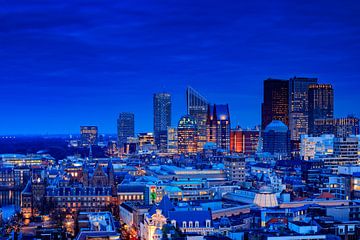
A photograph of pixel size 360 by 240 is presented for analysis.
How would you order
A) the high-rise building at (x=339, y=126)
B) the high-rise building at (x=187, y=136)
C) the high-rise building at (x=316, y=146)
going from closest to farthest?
the high-rise building at (x=316, y=146), the high-rise building at (x=339, y=126), the high-rise building at (x=187, y=136)

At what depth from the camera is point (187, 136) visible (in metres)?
197

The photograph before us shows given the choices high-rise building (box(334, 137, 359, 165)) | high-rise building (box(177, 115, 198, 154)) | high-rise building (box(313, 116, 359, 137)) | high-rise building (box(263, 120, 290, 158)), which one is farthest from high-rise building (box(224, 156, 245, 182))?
high-rise building (box(177, 115, 198, 154))

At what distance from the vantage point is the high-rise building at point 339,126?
17225cm

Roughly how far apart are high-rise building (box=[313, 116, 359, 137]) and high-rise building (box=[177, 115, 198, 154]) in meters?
35.2

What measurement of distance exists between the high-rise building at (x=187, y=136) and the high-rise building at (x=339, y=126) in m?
35.2

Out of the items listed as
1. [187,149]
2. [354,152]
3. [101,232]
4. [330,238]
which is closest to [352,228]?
[330,238]

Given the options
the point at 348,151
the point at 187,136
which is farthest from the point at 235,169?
the point at 187,136

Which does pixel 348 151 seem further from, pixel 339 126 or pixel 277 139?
pixel 339 126

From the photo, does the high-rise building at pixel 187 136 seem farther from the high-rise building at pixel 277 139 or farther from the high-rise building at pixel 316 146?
the high-rise building at pixel 316 146

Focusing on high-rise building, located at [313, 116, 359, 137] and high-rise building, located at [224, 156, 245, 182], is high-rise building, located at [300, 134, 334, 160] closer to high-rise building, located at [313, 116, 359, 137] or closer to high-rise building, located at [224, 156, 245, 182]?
high-rise building, located at [313, 116, 359, 137]

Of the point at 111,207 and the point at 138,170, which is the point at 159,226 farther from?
the point at 138,170

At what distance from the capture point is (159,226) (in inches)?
2153

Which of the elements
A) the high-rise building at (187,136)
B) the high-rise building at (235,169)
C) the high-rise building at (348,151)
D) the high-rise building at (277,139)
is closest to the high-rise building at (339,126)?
the high-rise building at (277,139)

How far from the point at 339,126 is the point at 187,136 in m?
44.4
